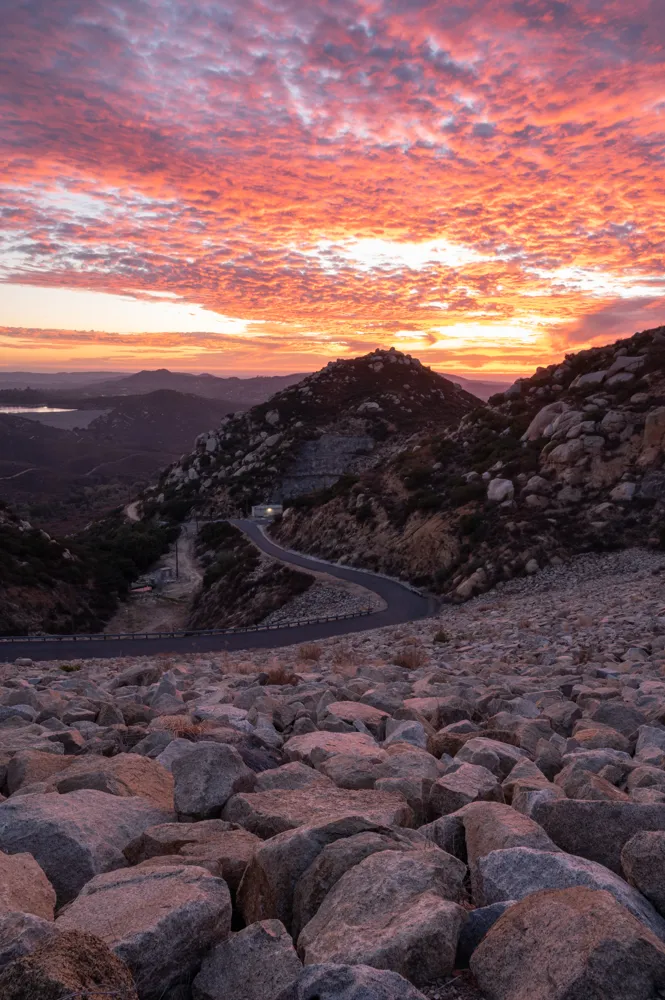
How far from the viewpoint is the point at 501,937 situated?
2.53m

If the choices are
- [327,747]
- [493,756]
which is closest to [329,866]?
[493,756]

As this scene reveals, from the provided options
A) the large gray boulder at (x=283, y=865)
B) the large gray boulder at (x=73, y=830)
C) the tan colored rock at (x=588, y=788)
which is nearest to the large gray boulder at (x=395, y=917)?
the large gray boulder at (x=283, y=865)

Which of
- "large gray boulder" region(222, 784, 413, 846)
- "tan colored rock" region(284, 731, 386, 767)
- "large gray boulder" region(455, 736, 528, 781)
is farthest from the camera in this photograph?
"tan colored rock" region(284, 731, 386, 767)

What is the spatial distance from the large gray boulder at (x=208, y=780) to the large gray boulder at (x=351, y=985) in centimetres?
196

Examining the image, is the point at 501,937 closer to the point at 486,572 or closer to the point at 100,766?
the point at 100,766

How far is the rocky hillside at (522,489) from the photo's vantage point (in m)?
33.5

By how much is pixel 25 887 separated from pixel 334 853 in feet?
4.58

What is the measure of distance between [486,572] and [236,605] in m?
19.6

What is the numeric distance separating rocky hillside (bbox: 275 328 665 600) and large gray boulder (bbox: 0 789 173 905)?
97.2 feet

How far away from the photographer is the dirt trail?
4891 cm

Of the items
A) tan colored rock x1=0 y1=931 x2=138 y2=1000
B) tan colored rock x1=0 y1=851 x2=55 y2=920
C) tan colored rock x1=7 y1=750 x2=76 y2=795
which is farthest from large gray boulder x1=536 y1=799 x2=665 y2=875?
tan colored rock x1=7 y1=750 x2=76 y2=795

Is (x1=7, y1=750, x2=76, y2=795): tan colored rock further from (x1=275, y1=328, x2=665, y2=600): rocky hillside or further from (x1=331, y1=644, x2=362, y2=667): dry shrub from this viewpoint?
(x1=275, y1=328, x2=665, y2=600): rocky hillside

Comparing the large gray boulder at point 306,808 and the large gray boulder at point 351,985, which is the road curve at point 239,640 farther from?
the large gray boulder at point 351,985

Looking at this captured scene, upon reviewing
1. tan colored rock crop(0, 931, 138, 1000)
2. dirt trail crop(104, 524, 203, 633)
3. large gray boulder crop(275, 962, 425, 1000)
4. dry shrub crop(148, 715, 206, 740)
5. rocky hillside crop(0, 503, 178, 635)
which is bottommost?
dirt trail crop(104, 524, 203, 633)
